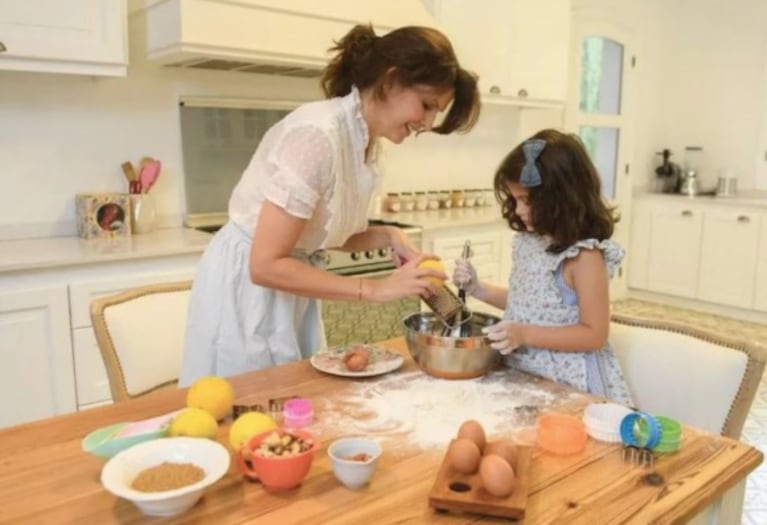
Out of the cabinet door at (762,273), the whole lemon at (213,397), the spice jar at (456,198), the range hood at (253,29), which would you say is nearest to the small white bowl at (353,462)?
the whole lemon at (213,397)

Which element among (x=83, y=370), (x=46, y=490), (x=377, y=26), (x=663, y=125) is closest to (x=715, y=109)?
(x=663, y=125)

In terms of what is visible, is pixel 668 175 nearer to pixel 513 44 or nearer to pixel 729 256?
pixel 729 256

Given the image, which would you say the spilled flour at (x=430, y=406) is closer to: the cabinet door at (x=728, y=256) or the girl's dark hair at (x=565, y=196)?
the girl's dark hair at (x=565, y=196)

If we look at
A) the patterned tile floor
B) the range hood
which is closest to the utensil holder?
the range hood

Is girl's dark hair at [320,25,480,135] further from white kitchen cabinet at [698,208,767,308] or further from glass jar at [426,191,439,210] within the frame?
white kitchen cabinet at [698,208,767,308]

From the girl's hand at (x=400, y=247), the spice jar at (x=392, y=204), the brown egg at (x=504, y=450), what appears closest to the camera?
the brown egg at (x=504, y=450)

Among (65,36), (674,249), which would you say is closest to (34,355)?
(65,36)

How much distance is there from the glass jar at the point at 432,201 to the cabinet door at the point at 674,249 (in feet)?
6.96

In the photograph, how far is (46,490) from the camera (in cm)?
86

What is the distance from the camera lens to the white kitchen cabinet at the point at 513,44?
3338 mm

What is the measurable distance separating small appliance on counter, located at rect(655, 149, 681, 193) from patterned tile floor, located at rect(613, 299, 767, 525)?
3.07 ft

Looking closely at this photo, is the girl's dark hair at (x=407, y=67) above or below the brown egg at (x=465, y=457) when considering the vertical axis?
above

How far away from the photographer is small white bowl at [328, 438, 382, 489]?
0.86 meters

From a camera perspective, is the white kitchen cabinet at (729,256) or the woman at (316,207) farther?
the white kitchen cabinet at (729,256)
